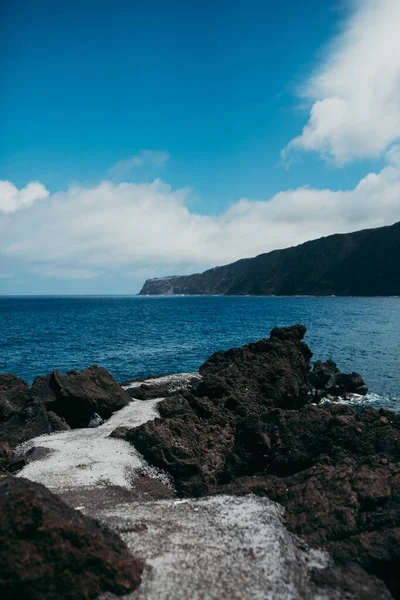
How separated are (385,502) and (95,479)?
26.6 feet

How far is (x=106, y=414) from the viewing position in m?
19.9

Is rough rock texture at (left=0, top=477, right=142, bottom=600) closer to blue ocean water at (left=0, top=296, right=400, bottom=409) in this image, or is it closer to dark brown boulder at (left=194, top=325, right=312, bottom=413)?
dark brown boulder at (left=194, top=325, right=312, bottom=413)

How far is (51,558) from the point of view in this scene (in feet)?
22.1

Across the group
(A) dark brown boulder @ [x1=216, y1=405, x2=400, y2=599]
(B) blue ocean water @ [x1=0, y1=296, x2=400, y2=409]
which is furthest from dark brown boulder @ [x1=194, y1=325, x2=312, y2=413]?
(B) blue ocean water @ [x1=0, y1=296, x2=400, y2=409]

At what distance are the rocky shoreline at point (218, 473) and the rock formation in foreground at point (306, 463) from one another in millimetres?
33

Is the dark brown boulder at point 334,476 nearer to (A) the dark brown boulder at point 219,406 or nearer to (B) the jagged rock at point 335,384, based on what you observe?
(A) the dark brown boulder at point 219,406

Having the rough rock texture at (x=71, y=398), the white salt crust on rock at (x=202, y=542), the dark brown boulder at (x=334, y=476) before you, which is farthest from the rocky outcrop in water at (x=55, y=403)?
the dark brown boulder at (x=334, y=476)

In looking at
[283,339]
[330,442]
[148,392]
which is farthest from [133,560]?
[283,339]

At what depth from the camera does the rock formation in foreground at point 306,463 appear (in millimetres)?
7797

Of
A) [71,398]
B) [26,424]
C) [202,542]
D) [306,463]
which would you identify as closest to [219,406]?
[71,398]

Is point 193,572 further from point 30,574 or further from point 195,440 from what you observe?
point 195,440

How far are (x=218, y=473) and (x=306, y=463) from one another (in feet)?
11.6

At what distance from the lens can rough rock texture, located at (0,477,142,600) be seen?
256 inches

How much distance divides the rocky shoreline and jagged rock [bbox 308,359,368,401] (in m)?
9.86
